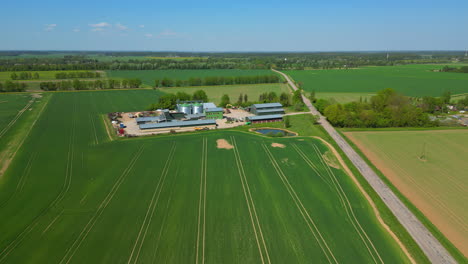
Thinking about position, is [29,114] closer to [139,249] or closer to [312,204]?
[139,249]

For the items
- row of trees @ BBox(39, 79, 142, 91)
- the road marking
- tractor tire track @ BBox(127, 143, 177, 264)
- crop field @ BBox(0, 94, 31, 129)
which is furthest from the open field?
crop field @ BBox(0, 94, 31, 129)

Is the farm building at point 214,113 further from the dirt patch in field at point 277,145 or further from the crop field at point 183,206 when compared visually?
the dirt patch in field at point 277,145

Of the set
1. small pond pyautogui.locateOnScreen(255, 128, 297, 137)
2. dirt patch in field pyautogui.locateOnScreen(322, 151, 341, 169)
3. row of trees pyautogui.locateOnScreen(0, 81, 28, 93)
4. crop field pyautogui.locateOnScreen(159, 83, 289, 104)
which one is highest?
row of trees pyautogui.locateOnScreen(0, 81, 28, 93)

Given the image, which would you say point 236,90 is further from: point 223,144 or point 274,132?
point 223,144

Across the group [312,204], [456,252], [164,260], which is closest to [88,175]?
[164,260]

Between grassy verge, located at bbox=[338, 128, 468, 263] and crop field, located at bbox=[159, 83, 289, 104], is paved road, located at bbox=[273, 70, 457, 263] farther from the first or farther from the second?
crop field, located at bbox=[159, 83, 289, 104]

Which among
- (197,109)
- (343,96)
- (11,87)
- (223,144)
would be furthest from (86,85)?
(343,96)

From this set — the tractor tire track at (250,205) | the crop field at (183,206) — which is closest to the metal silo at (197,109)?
the crop field at (183,206)
